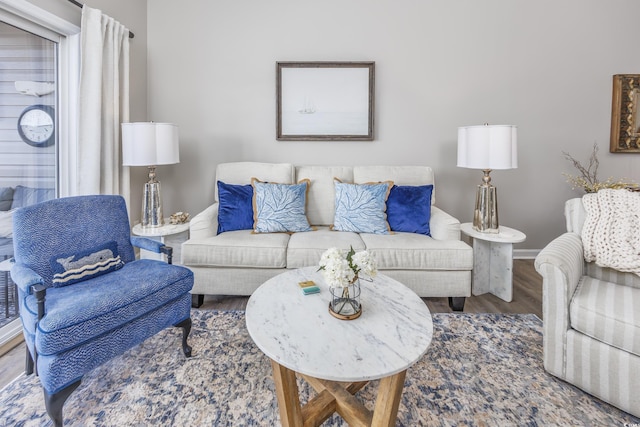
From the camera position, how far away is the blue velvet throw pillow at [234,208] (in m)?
2.73

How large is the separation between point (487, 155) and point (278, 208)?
1.64m

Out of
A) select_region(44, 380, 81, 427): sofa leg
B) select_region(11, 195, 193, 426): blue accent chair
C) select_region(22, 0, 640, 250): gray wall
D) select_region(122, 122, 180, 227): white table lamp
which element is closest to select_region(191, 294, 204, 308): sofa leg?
select_region(11, 195, 193, 426): blue accent chair

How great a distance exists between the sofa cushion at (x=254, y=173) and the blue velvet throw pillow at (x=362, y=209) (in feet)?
1.72

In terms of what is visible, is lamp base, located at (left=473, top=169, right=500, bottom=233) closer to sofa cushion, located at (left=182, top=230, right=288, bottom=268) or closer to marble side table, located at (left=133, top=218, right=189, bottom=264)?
sofa cushion, located at (left=182, top=230, right=288, bottom=268)

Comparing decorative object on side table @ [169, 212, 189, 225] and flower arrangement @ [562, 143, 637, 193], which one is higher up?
flower arrangement @ [562, 143, 637, 193]

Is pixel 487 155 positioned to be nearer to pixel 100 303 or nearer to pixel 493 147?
pixel 493 147

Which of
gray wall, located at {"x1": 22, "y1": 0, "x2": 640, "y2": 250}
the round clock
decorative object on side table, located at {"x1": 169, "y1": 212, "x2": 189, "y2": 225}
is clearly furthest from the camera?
gray wall, located at {"x1": 22, "y1": 0, "x2": 640, "y2": 250}

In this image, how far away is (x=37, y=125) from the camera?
228 centimetres

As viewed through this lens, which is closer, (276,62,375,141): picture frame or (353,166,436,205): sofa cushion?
(353,166,436,205): sofa cushion

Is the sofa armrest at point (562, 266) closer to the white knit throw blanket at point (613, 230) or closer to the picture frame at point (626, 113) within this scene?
the white knit throw blanket at point (613, 230)

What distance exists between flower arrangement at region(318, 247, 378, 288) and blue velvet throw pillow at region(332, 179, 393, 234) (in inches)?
48.1

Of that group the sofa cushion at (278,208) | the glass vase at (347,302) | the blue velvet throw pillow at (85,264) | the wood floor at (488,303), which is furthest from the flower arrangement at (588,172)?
the blue velvet throw pillow at (85,264)

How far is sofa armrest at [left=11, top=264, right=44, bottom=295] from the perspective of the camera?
138 cm

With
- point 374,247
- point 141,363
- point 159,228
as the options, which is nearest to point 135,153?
point 159,228
